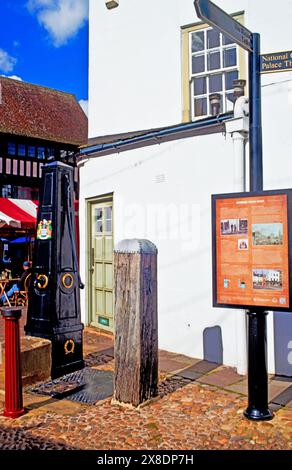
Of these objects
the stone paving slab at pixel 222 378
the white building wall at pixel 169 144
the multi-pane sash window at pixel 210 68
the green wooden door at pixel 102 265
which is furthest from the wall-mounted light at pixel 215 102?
the stone paving slab at pixel 222 378

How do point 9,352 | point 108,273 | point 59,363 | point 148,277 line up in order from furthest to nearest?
point 108,273 → point 59,363 → point 148,277 → point 9,352

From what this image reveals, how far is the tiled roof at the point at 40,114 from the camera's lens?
2359 centimetres

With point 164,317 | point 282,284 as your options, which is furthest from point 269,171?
point 164,317

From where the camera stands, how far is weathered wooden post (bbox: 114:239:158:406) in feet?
15.1

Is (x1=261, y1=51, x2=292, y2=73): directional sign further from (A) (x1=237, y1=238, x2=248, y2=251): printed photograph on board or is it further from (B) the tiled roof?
(B) the tiled roof

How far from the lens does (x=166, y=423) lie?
420 cm

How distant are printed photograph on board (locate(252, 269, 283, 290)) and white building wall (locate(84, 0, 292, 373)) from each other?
174cm

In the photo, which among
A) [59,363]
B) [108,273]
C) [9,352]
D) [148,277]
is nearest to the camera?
[9,352]

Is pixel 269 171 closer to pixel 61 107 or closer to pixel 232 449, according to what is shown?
pixel 232 449

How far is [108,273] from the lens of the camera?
26.9ft

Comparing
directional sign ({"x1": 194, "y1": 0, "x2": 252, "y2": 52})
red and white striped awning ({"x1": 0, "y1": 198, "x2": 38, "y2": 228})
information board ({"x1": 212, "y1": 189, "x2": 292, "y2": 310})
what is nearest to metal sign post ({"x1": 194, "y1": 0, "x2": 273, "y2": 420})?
directional sign ({"x1": 194, "y1": 0, "x2": 252, "y2": 52})

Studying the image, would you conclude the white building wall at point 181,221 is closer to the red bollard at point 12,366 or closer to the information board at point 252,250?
the information board at point 252,250

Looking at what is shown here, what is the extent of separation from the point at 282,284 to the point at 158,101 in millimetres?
4211

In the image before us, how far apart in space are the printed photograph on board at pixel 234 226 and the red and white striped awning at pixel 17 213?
31.1ft
